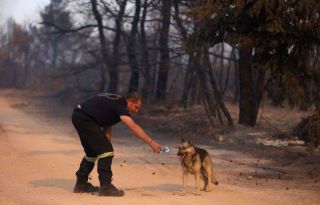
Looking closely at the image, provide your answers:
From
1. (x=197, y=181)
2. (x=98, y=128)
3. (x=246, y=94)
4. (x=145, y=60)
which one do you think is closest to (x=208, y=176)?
(x=197, y=181)

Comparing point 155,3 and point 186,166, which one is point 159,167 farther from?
point 155,3

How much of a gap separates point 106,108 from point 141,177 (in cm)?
292

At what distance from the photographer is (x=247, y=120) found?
76.4 ft

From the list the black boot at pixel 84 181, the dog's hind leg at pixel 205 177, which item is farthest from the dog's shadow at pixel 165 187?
the black boot at pixel 84 181

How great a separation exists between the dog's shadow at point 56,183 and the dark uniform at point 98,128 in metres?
0.72

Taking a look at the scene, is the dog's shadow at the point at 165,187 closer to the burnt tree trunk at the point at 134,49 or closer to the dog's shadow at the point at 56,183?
the dog's shadow at the point at 56,183

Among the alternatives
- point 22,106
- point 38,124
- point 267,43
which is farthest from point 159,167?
point 22,106

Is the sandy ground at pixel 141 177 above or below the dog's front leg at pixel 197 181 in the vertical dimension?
below

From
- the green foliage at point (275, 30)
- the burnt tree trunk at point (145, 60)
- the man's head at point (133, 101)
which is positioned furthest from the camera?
the burnt tree trunk at point (145, 60)

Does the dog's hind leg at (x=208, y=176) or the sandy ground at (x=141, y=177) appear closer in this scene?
the sandy ground at (x=141, y=177)

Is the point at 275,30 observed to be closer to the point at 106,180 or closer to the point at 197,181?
the point at 197,181

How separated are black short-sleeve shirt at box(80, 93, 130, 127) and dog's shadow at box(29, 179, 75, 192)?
1.46 meters

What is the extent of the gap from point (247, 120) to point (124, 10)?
13.2m

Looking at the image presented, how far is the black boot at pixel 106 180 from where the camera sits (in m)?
9.64
